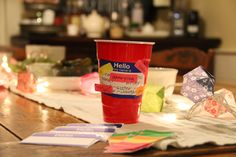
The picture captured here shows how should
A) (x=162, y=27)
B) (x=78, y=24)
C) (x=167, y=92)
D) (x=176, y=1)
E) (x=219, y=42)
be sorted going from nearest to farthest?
(x=167, y=92) < (x=219, y=42) < (x=176, y=1) < (x=162, y=27) < (x=78, y=24)

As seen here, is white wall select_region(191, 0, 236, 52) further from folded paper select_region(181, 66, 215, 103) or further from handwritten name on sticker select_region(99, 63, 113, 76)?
handwritten name on sticker select_region(99, 63, 113, 76)

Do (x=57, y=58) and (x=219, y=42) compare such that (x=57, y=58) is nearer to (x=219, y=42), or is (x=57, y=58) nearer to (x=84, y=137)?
(x=84, y=137)

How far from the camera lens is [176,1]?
3.63m


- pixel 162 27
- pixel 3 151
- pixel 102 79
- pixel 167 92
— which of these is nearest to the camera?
pixel 3 151

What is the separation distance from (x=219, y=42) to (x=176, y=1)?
0.56 meters

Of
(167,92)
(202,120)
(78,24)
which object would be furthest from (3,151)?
(78,24)

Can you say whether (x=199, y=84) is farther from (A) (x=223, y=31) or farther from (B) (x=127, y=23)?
(B) (x=127, y=23)

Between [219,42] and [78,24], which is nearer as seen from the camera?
[219,42]

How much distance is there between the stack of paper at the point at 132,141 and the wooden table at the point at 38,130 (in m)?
0.01

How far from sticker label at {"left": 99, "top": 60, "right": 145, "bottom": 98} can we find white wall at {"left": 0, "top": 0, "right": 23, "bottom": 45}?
13.1ft

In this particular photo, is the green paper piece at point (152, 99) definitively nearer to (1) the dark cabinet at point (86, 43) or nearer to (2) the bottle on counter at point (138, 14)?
(1) the dark cabinet at point (86, 43)

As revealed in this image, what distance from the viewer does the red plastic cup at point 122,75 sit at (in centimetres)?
86

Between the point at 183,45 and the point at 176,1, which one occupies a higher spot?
the point at 176,1

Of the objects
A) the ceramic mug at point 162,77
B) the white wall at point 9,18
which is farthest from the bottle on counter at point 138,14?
the ceramic mug at point 162,77
